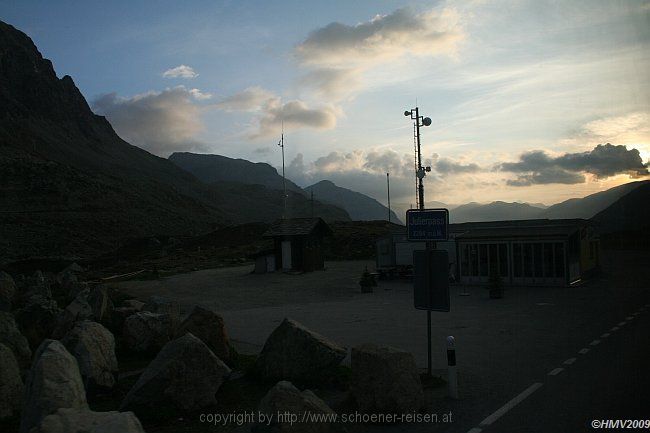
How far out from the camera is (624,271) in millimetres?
36000

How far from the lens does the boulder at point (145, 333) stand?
13031 mm

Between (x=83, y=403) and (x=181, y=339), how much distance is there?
5.97ft

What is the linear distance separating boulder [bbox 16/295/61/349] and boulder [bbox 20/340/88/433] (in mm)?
7805

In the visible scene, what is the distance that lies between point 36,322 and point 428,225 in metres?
11.9

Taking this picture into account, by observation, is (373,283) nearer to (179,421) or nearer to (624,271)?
(624,271)

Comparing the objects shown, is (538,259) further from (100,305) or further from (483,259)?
(100,305)

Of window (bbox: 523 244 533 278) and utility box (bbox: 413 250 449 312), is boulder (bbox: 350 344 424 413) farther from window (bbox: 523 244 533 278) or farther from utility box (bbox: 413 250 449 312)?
window (bbox: 523 244 533 278)

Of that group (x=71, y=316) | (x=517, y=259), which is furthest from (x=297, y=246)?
(x=71, y=316)

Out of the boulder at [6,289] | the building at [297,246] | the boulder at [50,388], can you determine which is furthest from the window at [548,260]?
the boulder at [6,289]

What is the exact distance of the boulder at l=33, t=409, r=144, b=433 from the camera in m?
5.14

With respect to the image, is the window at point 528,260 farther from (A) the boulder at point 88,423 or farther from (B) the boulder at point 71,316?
(A) the boulder at point 88,423

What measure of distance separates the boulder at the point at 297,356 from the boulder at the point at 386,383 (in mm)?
1350

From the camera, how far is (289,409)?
247 inches

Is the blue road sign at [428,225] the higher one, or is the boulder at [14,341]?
the blue road sign at [428,225]
